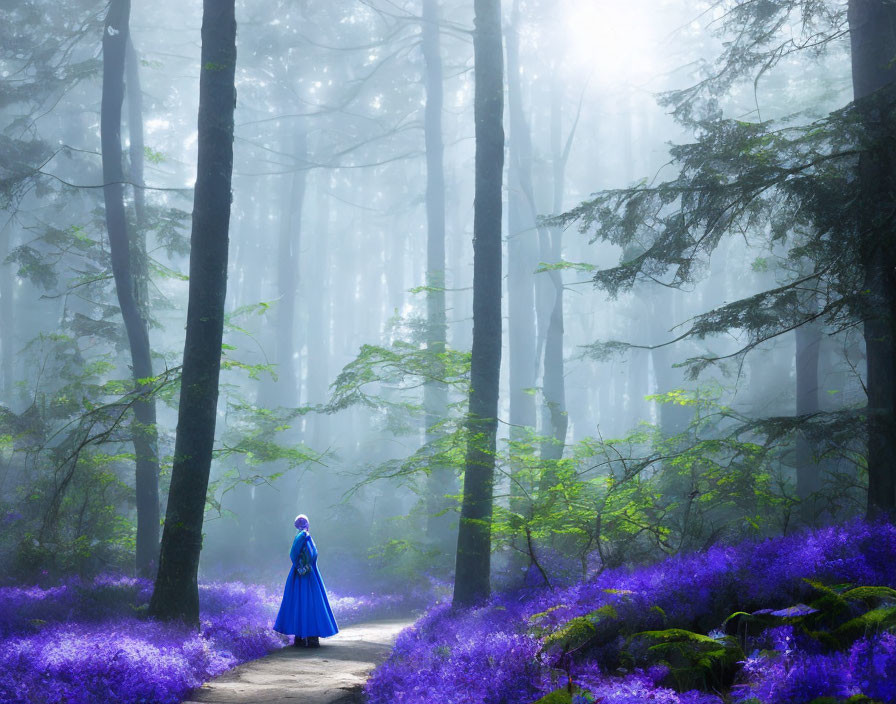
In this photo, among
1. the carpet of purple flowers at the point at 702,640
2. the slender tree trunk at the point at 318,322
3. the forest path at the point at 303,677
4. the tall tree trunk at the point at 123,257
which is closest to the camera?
the carpet of purple flowers at the point at 702,640

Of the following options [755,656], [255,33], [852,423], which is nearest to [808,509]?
[852,423]

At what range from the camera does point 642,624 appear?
6.21 metres

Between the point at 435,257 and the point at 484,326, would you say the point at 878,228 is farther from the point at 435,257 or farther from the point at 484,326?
the point at 435,257

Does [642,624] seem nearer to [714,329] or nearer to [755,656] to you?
[755,656]

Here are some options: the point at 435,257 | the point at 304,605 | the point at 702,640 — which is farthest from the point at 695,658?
the point at 435,257

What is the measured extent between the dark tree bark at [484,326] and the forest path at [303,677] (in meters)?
1.95

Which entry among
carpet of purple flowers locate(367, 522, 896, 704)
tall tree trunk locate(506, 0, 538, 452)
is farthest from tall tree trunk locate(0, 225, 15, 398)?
carpet of purple flowers locate(367, 522, 896, 704)

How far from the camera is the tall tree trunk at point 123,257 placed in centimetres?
1501

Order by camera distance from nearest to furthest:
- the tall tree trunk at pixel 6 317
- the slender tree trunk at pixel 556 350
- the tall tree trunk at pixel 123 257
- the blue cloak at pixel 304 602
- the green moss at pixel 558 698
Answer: the green moss at pixel 558 698, the blue cloak at pixel 304 602, the tall tree trunk at pixel 123 257, the slender tree trunk at pixel 556 350, the tall tree trunk at pixel 6 317

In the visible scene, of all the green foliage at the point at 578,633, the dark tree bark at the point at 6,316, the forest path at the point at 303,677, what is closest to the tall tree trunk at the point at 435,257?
the forest path at the point at 303,677

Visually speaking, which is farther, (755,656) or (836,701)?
(755,656)

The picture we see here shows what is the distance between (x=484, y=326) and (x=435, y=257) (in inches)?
537

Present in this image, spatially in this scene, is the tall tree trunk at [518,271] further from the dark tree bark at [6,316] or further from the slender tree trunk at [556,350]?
the dark tree bark at [6,316]

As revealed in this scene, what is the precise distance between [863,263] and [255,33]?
3023 cm
